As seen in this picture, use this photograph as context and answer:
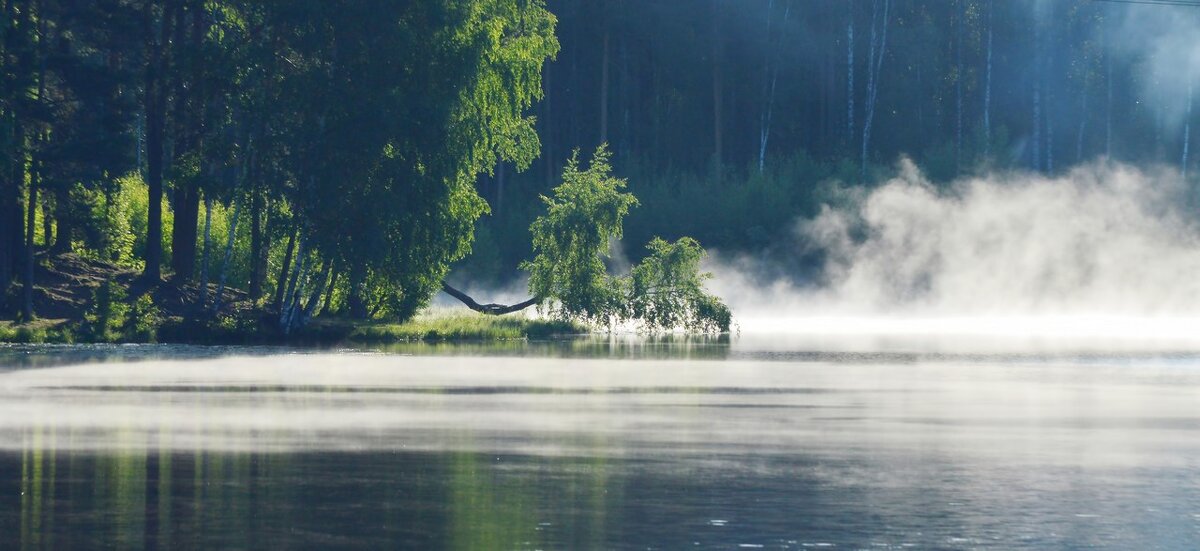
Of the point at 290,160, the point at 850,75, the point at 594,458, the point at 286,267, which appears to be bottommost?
the point at 594,458

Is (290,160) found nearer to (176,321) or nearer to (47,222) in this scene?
(176,321)

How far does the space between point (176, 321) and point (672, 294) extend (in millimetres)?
16961

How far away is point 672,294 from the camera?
58469mm

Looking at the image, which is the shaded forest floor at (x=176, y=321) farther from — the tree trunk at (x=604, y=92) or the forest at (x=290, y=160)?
the tree trunk at (x=604, y=92)

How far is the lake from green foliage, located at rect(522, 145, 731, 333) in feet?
65.8

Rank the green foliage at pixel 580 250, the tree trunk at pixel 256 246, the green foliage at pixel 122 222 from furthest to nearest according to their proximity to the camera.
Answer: the green foliage at pixel 580 250 → the green foliage at pixel 122 222 → the tree trunk at pixel 256 246

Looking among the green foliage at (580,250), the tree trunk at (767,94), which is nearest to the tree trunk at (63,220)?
the green foliage at (580,250)

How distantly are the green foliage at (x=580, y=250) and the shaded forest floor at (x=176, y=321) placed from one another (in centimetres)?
107

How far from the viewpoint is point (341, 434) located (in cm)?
2322

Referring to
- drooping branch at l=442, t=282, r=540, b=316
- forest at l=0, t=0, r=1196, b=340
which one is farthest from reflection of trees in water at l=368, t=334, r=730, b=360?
drooping branch at l=442, t=282, r=540, b=316

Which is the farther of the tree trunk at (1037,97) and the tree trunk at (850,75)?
the tree trunk at (1037,97)

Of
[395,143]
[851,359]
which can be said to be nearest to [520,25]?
[395,143]

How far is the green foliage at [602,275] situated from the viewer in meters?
58.0

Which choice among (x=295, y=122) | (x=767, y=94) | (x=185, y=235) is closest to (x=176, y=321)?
(x=295, y=122)
